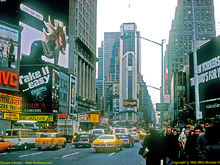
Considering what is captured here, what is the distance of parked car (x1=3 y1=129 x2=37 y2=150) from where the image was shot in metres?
25.0

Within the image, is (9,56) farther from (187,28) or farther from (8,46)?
(187,28)

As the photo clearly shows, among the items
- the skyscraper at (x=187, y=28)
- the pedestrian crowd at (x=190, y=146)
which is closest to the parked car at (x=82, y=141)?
the pedestrian crowd at (x=190, y=146)

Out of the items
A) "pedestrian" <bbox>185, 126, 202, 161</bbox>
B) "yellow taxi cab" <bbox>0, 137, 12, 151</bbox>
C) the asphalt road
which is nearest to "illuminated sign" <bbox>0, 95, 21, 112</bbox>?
"yellow taxi cab" <bbox>0, 137, 12, 151</bbox>

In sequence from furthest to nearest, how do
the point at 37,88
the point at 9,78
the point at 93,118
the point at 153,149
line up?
1. the point at 93,118
2. the point at 37,88
3. the point at 9,78
4. the point at 153,149

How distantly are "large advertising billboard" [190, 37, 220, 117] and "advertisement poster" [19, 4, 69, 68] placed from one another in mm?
42543

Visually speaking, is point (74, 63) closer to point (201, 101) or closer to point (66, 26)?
point (66, 26)

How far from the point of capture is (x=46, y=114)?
208ft

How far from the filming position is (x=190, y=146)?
9.08 metres

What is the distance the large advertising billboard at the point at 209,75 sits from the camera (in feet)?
123

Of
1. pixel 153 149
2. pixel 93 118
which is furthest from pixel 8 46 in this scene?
pixel 93 118

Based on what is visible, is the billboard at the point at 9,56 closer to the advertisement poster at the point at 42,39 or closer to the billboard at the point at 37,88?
the billboard at the point at 37,88

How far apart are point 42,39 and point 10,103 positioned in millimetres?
40894

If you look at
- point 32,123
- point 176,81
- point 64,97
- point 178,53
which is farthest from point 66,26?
point 178,53

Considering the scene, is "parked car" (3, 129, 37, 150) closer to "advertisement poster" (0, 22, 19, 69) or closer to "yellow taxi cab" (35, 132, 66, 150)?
"yellow taxi cab" (35, 132, 66, 150)
